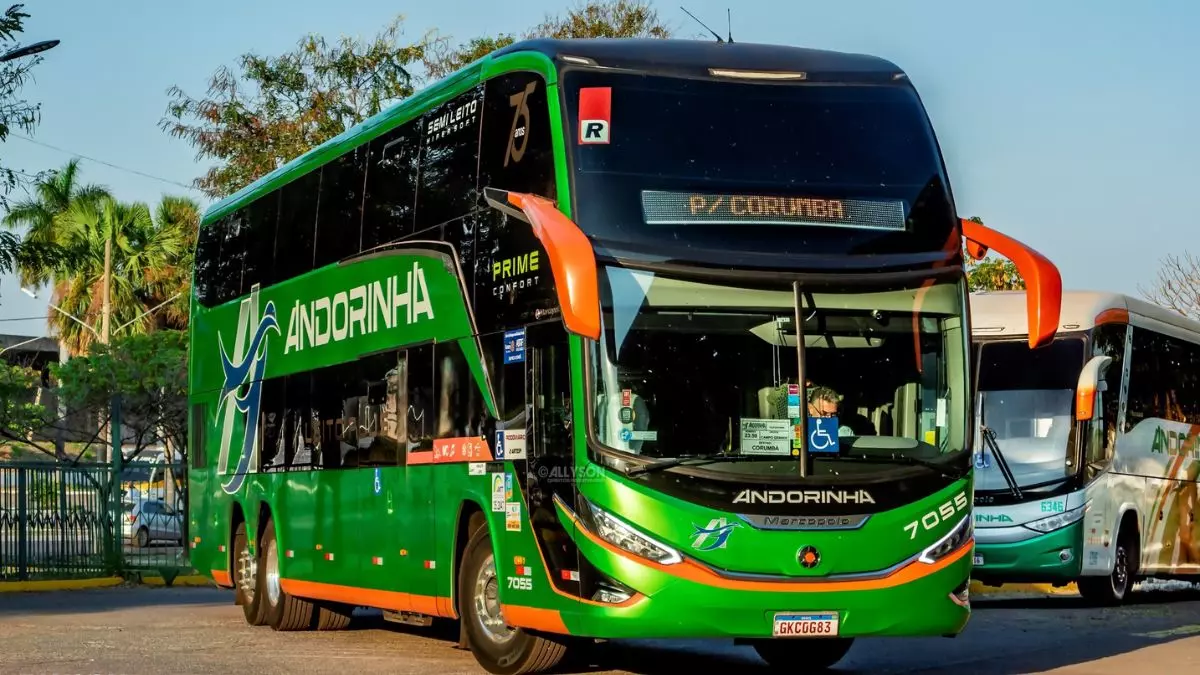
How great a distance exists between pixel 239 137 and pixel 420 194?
21226 millimetres

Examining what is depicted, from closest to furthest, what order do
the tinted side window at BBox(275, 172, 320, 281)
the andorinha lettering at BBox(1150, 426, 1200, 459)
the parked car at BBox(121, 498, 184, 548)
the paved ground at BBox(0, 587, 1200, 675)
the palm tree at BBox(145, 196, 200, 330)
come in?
the paved ground at BBox(0, 587, 1200, 675), the tinted side window at BBox(275, 172, 320, 281), the andorinha lettering at BBox(1150, 426, 1200, 459), the parked car at BBox(121, 498, 184, 548), the palm tree at BBox(145, 196, 200, 330)

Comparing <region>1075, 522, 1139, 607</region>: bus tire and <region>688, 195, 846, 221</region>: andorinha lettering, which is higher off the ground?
<region>688, 195, 846, 221</region>: andorinha lettering

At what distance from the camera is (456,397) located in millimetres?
13758

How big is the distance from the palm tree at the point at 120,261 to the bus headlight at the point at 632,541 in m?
40.1

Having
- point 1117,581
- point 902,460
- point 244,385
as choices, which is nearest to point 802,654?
point 902,460

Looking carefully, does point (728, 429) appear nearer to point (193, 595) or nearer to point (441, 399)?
point (441, 399)

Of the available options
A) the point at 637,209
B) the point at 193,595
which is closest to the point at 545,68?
the point at 637,209

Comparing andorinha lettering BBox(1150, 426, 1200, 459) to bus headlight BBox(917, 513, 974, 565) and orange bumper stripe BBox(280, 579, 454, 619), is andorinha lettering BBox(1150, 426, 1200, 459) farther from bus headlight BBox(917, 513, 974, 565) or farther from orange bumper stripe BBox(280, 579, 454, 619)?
bus headlight BBox(917, 513, 974, 565)

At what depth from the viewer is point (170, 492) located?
27.6m

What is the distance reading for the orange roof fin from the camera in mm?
10852

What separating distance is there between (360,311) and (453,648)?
2951mm

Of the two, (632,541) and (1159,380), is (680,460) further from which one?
(1159,380)

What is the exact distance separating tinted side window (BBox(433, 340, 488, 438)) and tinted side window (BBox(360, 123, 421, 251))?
136 cm

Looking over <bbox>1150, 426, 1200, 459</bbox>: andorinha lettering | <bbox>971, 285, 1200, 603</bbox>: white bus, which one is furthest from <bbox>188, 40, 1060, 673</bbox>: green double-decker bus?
<bbox>1150, 426, 1200, 459</bbox>: andorinha lettering
